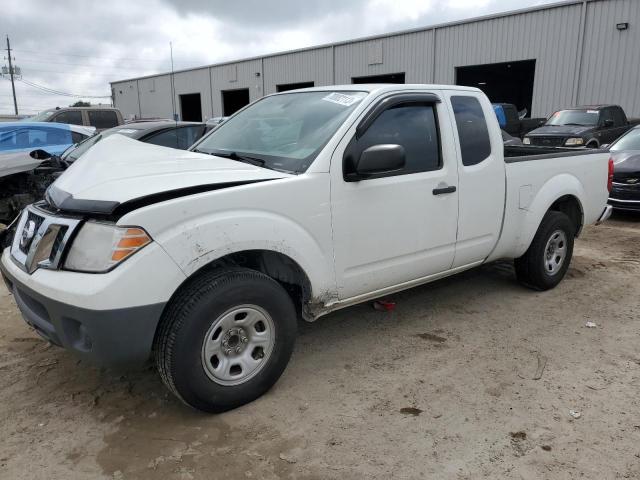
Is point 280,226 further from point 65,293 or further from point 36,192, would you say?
point 36,192

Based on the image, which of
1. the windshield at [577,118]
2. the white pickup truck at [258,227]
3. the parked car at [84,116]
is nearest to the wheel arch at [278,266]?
the white pickup truck at [258,227]

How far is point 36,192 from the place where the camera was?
22.7 ft

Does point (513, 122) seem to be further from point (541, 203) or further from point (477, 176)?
point (477, 176)

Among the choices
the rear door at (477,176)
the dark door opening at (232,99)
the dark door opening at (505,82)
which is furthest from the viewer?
the dark door opening at (232,99)

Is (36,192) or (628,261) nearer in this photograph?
(628,261)

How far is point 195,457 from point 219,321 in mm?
696

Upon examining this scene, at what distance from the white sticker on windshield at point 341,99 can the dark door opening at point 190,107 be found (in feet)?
128

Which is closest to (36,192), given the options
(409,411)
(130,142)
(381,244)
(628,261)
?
(130,142)

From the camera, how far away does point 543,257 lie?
5.00m

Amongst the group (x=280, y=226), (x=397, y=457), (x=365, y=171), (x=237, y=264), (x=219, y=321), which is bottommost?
(x=397, y=457)

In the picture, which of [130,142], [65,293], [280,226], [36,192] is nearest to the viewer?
[65,293]

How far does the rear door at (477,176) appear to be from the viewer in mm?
4121

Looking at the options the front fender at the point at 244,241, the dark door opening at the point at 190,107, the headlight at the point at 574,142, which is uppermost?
the dark door opening at the point at 190,107

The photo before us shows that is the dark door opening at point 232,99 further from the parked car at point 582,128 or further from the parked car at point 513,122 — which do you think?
the parked car at point 582,128
